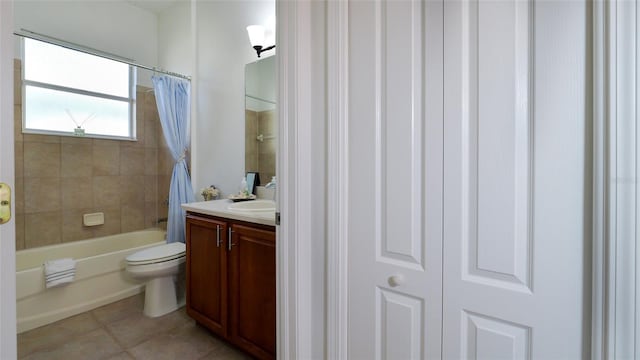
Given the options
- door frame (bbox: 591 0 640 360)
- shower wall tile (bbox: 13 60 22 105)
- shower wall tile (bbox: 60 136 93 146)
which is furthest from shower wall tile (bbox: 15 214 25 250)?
Answer: door frame (bbox: 591 0 640 360)

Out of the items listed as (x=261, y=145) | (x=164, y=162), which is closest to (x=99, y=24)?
(x=164, y=162)

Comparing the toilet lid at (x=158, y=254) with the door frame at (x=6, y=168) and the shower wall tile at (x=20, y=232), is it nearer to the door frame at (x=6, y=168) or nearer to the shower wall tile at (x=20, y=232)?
the shower wall tile at (x=20, y=232)

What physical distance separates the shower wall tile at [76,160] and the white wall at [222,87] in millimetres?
1008

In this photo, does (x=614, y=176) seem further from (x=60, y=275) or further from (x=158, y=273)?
(x=60, y=275)

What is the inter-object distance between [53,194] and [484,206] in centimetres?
337

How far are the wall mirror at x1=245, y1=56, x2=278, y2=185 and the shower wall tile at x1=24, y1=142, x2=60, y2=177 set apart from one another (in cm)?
179

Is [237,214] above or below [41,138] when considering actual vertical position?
below

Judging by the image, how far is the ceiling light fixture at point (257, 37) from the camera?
7.15ft

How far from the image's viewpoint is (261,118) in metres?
2.30

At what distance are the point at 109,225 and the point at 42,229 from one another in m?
0.50

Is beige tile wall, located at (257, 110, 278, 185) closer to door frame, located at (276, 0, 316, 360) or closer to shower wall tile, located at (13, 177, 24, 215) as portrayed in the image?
door frame, located at (276, 0, 316, 360)

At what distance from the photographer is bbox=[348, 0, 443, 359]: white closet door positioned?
92cm

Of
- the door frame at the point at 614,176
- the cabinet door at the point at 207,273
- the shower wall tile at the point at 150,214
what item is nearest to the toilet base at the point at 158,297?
the cabinet door at the point at 207,273

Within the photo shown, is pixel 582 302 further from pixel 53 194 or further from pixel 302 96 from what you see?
pixel 53 194
